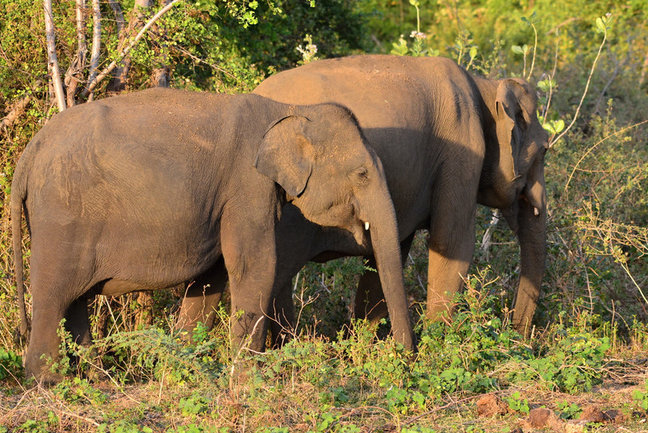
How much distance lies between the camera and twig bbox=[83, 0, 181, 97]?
24.6ft

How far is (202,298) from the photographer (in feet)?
24.1

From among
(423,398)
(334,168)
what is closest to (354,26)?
(334,168)

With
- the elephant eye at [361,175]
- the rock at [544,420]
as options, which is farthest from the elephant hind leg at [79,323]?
the rock at [544,420]

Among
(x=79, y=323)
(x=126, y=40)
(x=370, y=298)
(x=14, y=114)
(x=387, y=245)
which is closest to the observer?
(x=387, y=245)

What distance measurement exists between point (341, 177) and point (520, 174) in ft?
6.57

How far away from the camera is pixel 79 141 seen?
6238 millimetres

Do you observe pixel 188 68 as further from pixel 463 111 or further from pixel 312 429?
pixel 312 429

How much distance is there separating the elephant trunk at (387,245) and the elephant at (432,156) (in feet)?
2.10

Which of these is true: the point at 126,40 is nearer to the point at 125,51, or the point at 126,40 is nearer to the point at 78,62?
the point at 125,51

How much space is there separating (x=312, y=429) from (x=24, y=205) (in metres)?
2.46

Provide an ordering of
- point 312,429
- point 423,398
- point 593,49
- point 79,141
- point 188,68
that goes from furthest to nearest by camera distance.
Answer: point 593,49
point 188,68
point 79,141
point 423,398
point 312,429

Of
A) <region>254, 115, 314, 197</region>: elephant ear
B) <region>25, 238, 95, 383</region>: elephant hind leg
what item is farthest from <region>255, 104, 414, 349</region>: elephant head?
<region>25, 238, 95, 383</region>: elephant hind leg

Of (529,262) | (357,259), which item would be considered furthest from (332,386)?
(529,262)

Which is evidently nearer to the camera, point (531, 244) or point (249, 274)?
point (249, 274)
